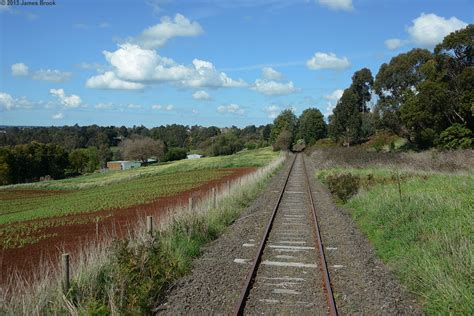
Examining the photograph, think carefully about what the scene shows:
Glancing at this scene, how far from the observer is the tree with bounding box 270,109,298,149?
13621 cm

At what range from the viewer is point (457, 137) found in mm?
41969

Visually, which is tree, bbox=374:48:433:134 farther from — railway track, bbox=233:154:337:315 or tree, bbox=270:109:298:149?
tree, bbox=270:109:298:149

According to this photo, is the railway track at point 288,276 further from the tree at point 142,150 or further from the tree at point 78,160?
the tree at point 142,150

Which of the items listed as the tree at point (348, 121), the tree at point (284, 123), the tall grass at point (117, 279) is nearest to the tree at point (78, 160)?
the tree at point (284, 123)

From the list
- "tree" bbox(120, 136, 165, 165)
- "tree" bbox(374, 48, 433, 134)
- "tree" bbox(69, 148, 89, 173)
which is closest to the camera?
"tree" bbox(374, 48, 433, 134)

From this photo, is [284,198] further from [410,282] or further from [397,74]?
[397,74]

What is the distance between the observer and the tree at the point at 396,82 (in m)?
58.3

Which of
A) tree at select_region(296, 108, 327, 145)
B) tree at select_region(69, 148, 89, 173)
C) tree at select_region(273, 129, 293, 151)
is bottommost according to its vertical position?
tree at select_region(69, 148, 89, 173)

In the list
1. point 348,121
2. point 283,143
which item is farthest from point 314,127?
point 348,121

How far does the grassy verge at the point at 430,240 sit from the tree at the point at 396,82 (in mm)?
46066

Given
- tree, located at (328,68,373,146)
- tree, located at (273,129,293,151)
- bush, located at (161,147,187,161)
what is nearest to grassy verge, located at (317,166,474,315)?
tree, located at (328,68,373,146)

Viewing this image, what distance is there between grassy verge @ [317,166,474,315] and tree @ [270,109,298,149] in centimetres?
12053

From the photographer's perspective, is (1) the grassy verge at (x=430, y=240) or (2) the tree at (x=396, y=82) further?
(2) the tree at (x=396, y=82)

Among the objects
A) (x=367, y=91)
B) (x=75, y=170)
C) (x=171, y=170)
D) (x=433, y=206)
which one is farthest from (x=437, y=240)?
(x=75, y=170)
